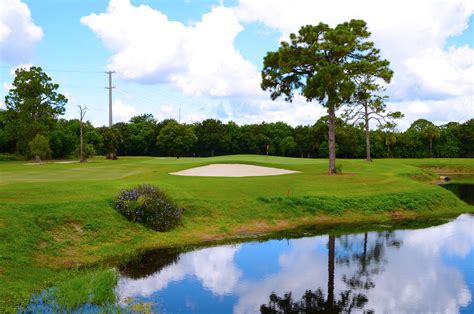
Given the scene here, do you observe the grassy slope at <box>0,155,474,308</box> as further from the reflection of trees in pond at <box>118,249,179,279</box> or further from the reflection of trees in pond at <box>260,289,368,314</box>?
the reflection of trees in pond at <box>260,289,368,314</box>

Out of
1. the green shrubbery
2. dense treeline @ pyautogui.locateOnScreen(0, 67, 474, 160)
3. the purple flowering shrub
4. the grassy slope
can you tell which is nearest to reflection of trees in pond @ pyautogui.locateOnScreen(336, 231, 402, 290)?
the grassy slope

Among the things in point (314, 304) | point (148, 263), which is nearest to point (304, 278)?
point (314, 304)

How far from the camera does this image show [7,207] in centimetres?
2102

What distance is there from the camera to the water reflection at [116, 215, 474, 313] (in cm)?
1423

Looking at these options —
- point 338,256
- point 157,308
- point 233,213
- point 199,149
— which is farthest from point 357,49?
point 199,149

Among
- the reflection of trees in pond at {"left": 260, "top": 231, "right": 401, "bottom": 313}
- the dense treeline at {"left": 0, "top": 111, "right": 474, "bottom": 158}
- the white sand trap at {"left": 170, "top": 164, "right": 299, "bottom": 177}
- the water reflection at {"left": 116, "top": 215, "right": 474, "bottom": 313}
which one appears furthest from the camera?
the dense treeline at {"left": 0, "top": 111, "right": 474, "bottom": 158}

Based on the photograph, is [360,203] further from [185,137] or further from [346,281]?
[185,137]

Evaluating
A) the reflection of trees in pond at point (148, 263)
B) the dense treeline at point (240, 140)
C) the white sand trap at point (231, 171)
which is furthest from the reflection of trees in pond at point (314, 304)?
the dense treeline at point (240, 140)

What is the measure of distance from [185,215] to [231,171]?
1872 centimetres

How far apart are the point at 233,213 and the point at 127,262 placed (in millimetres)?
9401

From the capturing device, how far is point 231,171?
44094mm

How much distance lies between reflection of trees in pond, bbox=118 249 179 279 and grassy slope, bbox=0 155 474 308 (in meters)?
1.00

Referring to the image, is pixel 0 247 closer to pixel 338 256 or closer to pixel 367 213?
pixel 338 256

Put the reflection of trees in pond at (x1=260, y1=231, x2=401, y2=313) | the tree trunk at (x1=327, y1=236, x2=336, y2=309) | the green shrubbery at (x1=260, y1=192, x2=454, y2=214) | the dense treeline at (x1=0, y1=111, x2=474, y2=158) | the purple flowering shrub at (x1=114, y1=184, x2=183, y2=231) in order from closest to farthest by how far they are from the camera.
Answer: the reflection of trees in pond at (x1=260, y1=231, x2=401, y2=313)
the tree trunk at (x1=327, y1=236, x2=336, y2=309)
the purple flowering shrub at (x1=114, y1=184, x2=183, y2=231)
the green shrubbery at (x1=260, y1=192, x2=454, y2=214)
the dense treeline at (x1=0, y1=111, x2=474, y2=158)
